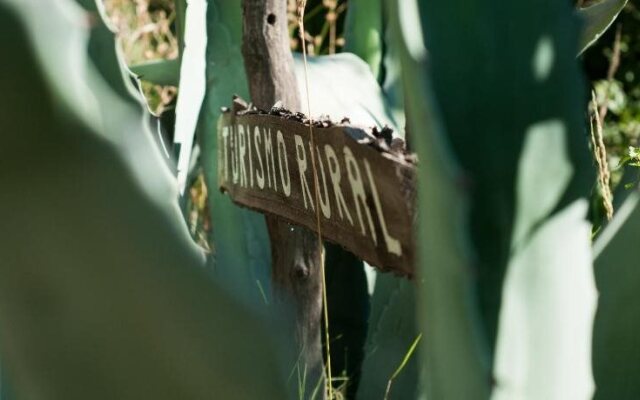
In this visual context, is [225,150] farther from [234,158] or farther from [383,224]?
[383,224]

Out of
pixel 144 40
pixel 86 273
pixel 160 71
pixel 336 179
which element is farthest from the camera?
pixel 144 40

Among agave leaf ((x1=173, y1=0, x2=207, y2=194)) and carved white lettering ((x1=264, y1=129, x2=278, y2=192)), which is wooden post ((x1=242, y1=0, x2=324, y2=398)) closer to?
agave leaf ((x1=173, y1=0, x2=207, y2=194))

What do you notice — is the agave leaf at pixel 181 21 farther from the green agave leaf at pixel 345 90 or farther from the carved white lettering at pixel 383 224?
the carved white lettering at pixel 383 224

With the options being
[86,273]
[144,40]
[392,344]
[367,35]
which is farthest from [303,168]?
[144,40]

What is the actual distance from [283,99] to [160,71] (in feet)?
1.19

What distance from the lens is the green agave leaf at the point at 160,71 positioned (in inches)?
72.2

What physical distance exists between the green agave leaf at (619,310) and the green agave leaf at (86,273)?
0.38m

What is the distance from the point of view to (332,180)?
3.28ft

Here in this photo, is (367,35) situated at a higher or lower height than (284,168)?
higher

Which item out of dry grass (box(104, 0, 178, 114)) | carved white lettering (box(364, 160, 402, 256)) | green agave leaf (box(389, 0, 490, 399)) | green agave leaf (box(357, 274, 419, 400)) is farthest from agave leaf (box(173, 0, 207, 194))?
dry grass (box(104, 0, 178, 114))

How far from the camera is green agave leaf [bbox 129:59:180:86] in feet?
6.02

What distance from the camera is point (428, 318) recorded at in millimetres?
687

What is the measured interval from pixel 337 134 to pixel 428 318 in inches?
13.2

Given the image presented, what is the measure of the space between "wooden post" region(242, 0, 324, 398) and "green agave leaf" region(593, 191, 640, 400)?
0.73m
